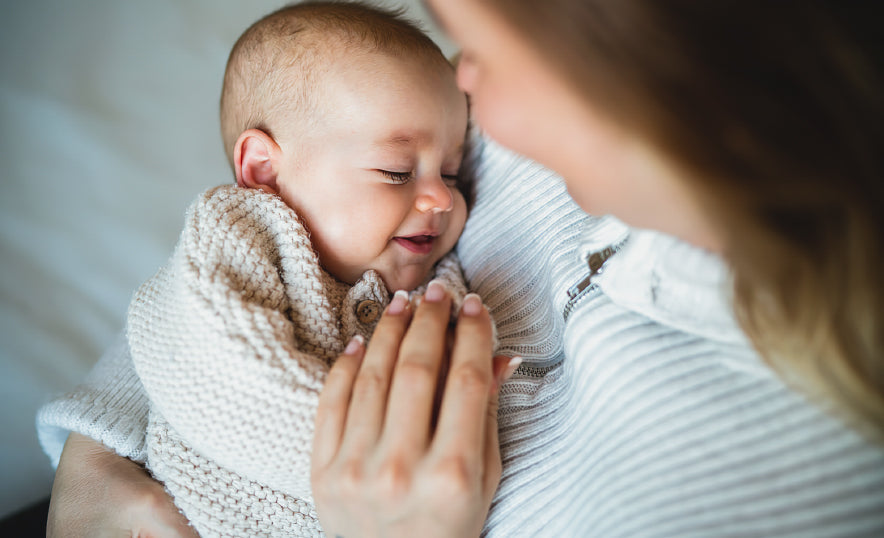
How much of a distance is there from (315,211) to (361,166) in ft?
0.38

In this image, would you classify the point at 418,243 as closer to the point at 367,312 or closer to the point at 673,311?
the point at 367,312

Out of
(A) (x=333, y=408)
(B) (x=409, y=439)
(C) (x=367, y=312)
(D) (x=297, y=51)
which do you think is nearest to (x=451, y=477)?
(B) (x=409, y=439)

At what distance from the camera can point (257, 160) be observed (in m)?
0.97

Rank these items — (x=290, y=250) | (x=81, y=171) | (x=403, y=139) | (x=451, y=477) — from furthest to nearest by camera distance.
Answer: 1. (x=81, y=171)
2. (x=403, y=139)
3. (x=290, y=250)
4. (x=451, y=477)

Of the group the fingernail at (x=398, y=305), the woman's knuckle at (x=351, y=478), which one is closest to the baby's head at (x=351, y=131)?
the fingernail at (x=398, y=305)

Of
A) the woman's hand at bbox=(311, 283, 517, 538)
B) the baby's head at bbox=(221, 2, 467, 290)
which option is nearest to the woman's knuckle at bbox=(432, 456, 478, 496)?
the woman's hand at bbox=(311, 283, 517, 538)

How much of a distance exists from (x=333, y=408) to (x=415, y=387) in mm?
113

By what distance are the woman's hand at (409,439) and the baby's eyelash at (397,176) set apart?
0.35m

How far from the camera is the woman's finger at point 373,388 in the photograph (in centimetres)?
57

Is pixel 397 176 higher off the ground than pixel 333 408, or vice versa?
pixel 397 176

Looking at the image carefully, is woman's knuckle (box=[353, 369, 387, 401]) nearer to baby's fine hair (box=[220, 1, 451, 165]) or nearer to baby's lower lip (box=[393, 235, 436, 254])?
baby's lower lip (box=[393, 235, 436, 254])

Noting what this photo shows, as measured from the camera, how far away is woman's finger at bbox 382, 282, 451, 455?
553 millimetres

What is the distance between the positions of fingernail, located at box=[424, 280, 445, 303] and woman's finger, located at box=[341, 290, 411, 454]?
47 mm

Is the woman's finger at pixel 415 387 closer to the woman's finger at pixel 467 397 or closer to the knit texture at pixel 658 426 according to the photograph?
the woman's finger at pixel 467 397
